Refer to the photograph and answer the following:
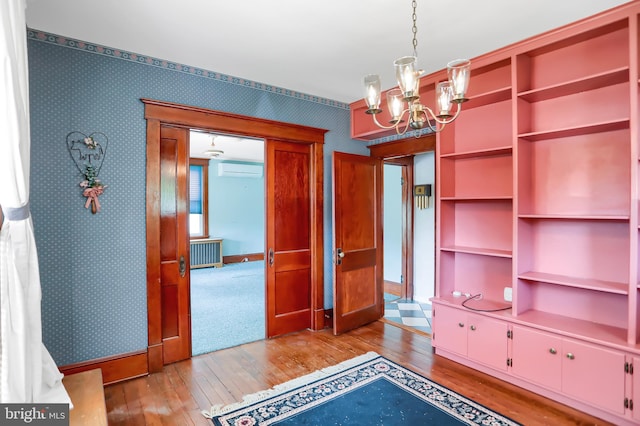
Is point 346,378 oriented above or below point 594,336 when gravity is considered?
below

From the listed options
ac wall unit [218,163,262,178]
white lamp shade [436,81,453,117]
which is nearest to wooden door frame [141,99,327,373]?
white lamp shade [436,81,453,117]

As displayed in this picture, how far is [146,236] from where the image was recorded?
2957 mm

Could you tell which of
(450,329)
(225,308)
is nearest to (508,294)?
(450,329)

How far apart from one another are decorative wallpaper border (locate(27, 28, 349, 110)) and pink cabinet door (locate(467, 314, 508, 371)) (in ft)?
9.64

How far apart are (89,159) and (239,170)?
5756 mm

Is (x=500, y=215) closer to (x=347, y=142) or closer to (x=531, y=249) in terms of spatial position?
(x=531, y=249)

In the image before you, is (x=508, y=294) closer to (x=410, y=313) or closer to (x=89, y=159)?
(x=410, y=313)

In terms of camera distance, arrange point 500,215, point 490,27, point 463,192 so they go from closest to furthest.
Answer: point 490,27 < point 500,215 < point 463,192

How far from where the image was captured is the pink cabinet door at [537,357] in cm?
245

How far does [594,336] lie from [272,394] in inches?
92.4

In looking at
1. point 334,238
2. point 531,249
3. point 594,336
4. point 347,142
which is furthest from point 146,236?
point 594,336

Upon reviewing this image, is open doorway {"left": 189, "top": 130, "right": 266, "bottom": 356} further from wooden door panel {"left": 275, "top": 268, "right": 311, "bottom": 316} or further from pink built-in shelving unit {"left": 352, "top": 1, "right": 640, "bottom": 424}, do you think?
pink built-in shelving unit {"left": 352, "top": 1, "right": 640, "bottom": 424}

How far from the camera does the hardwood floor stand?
235 cm

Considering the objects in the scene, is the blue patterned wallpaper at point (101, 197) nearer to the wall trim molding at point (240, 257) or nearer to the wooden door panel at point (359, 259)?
the wooden door panel at point (359, 259)
